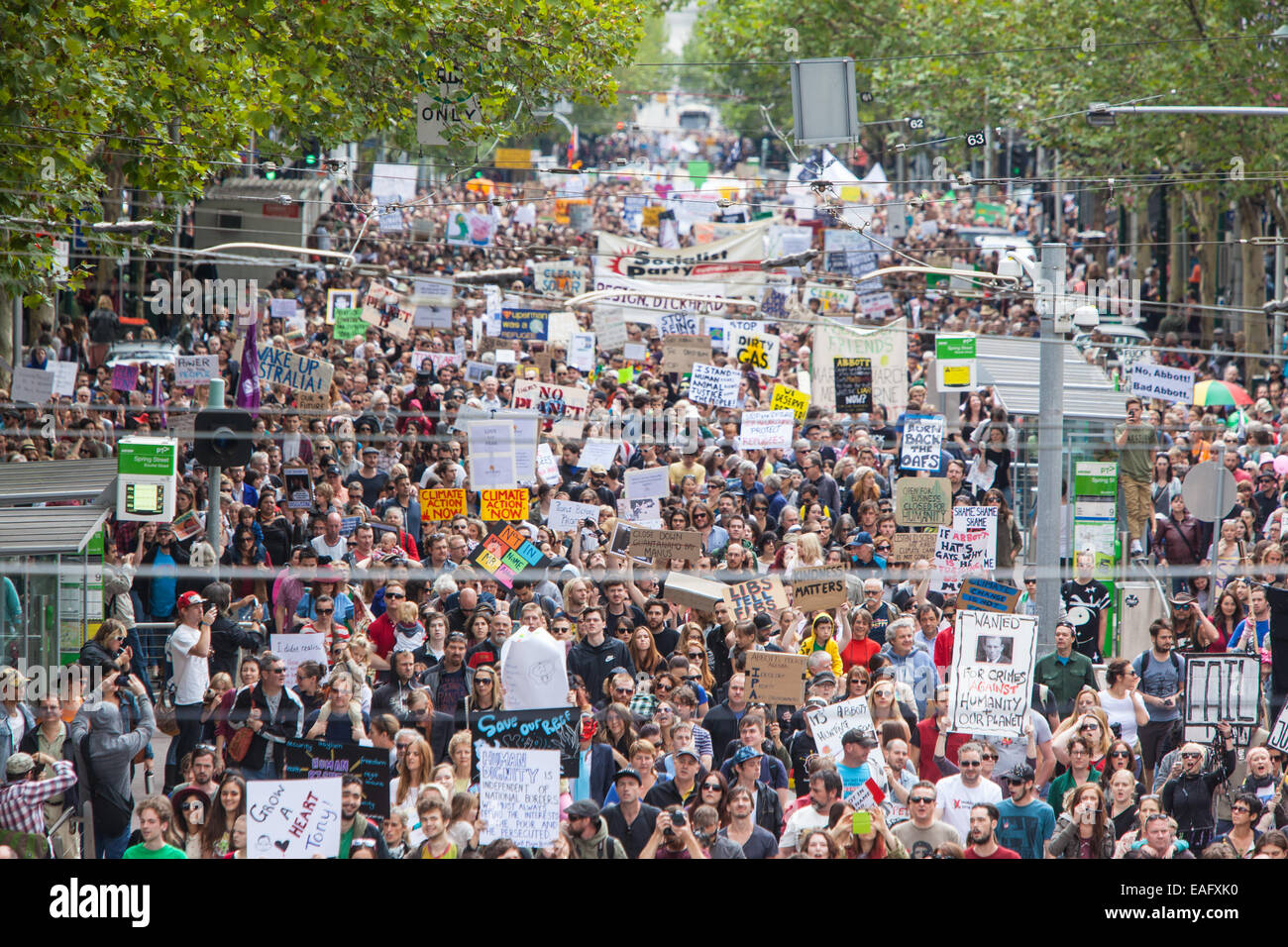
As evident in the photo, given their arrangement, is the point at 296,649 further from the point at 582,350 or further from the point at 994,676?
the point at 582,350

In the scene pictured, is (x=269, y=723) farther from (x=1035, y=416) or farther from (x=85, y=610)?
(x=1035, y=416)

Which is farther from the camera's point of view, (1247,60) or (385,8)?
(1247,60)

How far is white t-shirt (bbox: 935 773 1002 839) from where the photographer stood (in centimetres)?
877

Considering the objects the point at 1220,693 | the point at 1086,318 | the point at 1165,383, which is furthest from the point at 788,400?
the point at 1220,693

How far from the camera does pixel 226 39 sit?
15.8 meters

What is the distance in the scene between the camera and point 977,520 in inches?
511

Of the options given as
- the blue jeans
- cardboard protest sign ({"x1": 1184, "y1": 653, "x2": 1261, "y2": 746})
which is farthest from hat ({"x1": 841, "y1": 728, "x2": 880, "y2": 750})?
the blue jeans

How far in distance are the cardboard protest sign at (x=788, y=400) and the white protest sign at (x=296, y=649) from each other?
809 centimetres

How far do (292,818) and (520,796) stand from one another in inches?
43.2

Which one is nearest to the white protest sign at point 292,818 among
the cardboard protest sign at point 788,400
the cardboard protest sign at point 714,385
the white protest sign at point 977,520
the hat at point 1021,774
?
the hat at point 1021,774

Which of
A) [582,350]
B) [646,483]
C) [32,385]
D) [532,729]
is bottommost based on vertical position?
[532,729]

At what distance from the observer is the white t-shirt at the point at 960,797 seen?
8773mm
